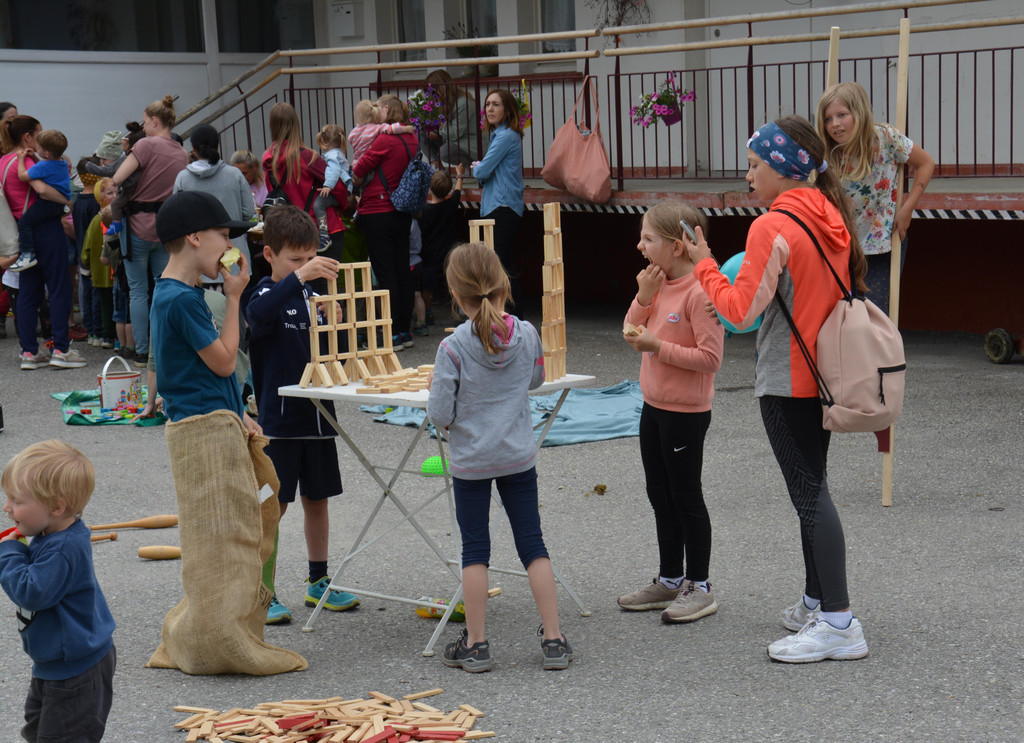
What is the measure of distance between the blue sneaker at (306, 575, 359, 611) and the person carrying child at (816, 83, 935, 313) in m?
2.94

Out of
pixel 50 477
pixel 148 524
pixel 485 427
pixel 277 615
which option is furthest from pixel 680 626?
pixel 148 524

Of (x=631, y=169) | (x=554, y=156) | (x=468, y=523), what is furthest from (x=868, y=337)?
(x=631, y=169)

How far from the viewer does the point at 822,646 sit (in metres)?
4.16

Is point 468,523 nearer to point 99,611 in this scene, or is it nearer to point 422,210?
point 99,611

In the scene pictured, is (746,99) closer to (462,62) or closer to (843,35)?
(462,62)

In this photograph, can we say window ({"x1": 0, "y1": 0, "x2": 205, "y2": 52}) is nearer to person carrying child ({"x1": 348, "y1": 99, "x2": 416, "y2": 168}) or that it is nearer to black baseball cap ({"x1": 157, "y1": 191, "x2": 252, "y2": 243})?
person carrying child ({"x1": 348, "y1": 99, "x2": 416, "y2": 168})

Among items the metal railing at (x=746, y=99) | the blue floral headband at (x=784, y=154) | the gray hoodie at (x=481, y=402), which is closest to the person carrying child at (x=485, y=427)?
the gray hoodie at (x=481, y=402)

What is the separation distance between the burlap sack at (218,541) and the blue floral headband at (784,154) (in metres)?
2.02

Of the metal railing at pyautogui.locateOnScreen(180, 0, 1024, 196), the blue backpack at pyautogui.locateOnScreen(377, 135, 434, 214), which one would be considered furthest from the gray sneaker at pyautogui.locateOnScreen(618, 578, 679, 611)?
the blue backpack at pyautogui.locateOnScreen(377, 135, 434, 214)

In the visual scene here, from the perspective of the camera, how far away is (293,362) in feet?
16.0

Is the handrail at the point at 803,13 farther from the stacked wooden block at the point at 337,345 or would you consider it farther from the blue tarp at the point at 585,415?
the stacked wooden block at the point at 337,345

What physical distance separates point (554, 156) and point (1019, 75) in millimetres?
4275

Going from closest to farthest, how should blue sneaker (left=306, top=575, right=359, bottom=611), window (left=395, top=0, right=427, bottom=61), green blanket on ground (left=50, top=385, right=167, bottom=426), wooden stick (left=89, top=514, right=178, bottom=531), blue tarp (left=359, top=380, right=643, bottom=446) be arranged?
blue sneaker (left=306, top=575, right=359, bottom=611), wooden stick (left=89, top=514, right=178, bottom=531), blue tarp (left=359, top=380, right=643, bottom=446), green blanket on ground (left=50, top=385, right=167, bottom=426), window (left=395, top=0, right=427, bottom=61)

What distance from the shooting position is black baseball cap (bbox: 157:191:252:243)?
13.5 ft
